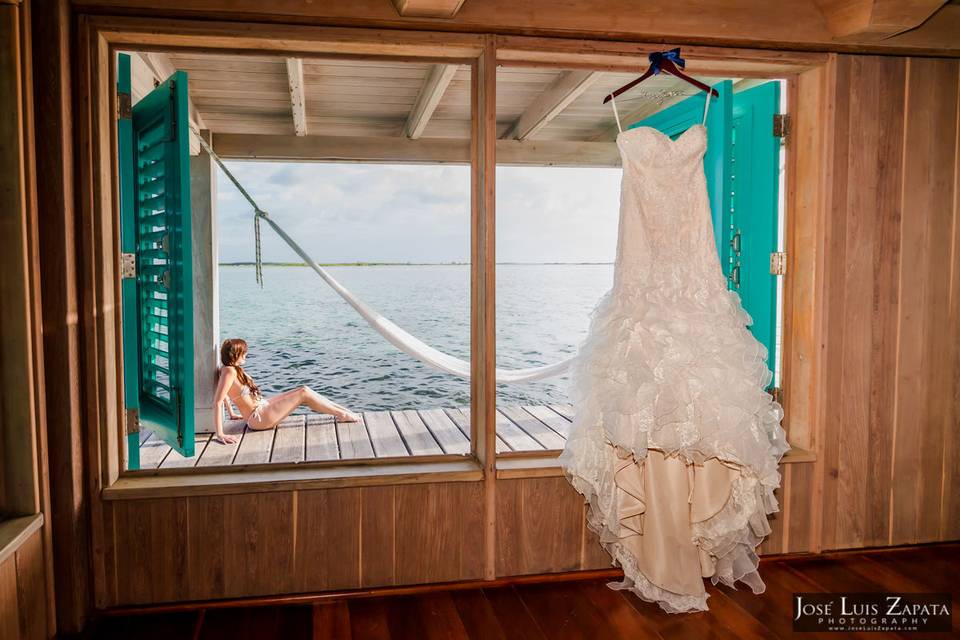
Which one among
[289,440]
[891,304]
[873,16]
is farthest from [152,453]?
[873,16]

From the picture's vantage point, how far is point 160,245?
2273mm

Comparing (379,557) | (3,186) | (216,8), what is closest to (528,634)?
(379,557)

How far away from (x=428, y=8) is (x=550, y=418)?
2462mm

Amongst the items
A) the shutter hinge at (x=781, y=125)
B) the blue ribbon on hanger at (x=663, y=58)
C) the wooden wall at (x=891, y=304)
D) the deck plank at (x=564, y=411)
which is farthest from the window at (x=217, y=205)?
the wooden wall at (x=891, y=304)

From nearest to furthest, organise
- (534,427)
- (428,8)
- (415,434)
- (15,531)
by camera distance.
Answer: (15,531)
(428,8)
(415,434)
(534,427)

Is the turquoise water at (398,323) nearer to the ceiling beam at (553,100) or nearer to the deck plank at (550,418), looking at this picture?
the deck plank at (550,418)

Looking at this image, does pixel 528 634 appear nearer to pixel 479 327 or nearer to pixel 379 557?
pixel 379 557

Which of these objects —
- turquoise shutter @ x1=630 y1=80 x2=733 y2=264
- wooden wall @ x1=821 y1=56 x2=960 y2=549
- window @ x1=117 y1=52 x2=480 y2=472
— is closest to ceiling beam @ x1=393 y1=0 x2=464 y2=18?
window @ x1=117 y1=52 x2=480 y2=472

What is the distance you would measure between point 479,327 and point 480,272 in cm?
18

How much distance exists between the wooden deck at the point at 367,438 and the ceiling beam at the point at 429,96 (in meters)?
1.62

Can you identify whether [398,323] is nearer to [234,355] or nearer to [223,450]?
[234,355]

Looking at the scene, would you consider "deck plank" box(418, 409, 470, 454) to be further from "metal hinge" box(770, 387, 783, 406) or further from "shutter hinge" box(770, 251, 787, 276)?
"shutter hinge" box(770, 251, 787, 276)

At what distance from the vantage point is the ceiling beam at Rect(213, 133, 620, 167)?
4.09 m

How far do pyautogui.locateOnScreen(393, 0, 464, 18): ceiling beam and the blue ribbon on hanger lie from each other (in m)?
0.61
